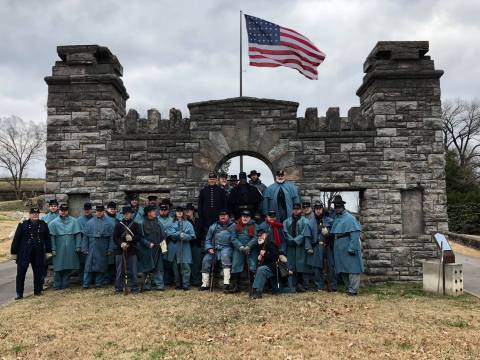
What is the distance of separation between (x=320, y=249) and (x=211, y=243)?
2.05 meters

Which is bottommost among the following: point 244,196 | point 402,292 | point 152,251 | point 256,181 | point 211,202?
point 402,292

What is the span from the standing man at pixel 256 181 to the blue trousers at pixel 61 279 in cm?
417

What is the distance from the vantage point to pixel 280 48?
30.9 feet

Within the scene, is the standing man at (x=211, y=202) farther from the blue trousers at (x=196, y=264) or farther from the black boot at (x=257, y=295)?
the black boot at (x=257, y=295)

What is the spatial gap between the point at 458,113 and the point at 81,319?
37919 mm

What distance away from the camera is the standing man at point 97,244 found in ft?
26.7

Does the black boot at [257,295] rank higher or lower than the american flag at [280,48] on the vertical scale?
lower

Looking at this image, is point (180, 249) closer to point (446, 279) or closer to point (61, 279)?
point (61, 279)

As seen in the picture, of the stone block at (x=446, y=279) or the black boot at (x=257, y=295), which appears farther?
the stone block at (x=446, y=279)

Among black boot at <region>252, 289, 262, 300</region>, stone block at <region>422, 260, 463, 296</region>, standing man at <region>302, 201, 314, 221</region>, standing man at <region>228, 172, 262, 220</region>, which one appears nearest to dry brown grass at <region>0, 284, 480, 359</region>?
black boot at <region>252, 289, 262, 300</region>

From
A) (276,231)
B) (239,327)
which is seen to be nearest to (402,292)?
(276,231)

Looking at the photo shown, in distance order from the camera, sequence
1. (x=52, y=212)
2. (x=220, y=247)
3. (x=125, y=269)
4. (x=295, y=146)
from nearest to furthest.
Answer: (x=125, y=269) → (x=220, y=247) → (x=52, y=212) → (x=295, y=146)

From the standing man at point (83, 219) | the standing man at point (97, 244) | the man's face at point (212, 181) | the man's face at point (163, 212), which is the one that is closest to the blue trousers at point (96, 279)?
the standing man at point (97, 244)

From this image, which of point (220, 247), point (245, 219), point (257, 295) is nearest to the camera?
point (257, 295)
